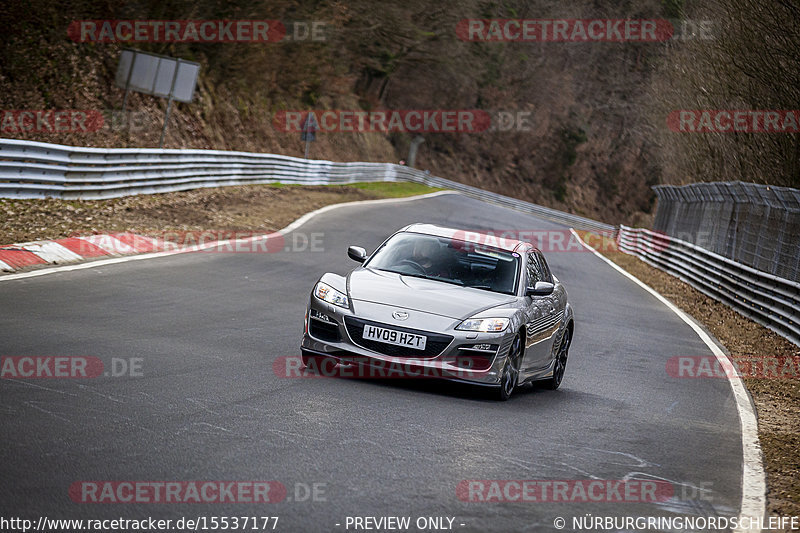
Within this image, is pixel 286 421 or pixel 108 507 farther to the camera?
pixel 286 421

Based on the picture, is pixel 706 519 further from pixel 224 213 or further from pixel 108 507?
pixel 224 213

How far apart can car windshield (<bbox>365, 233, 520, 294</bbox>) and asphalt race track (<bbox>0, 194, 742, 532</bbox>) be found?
1028 millimetres

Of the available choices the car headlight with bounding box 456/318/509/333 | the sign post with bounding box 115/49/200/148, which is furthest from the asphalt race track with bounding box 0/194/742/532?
the sign post with bounding box 115/49/200/148

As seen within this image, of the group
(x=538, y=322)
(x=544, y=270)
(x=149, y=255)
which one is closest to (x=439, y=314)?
(x=538, y=322)

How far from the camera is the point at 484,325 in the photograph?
8867 mm

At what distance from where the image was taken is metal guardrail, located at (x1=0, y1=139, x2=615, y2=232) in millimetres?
17109

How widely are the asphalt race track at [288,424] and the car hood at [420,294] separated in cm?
73

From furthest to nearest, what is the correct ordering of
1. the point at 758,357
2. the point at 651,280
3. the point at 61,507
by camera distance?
1. the point at 651,280
2. the point at 758,357
3. the point at 61,507

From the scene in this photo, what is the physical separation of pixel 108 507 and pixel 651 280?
84.3 feet

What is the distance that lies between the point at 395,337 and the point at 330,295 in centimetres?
78

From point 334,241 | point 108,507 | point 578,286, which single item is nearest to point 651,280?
point 578,286

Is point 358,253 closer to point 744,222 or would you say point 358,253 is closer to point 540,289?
point 540,289

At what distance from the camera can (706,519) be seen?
20.2 ft

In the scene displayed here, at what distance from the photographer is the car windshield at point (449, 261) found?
32.4 ft
